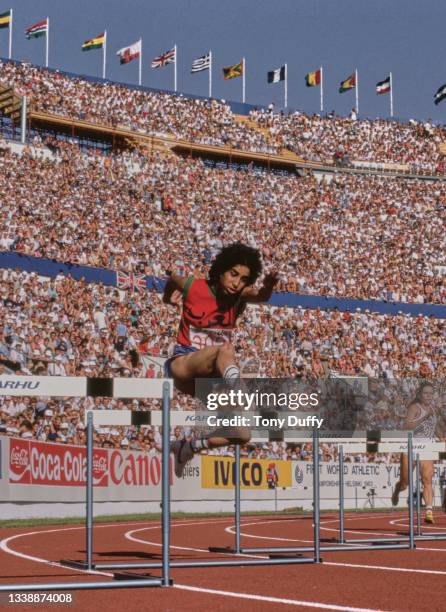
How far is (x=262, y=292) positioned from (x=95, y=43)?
50.3m

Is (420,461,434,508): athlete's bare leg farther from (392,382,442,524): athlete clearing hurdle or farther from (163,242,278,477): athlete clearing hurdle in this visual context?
(163,242,278,477): athlete clearing hurdle

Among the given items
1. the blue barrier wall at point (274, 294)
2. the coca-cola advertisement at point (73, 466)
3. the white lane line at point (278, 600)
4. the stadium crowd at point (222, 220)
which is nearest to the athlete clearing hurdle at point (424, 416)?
the white lane line at point (278, 600)

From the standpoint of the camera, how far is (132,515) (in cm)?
2497

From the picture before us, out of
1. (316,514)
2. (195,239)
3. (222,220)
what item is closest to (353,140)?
(222,220)

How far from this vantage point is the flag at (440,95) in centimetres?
6539

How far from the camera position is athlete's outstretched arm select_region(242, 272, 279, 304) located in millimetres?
8626

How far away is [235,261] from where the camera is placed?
870cm

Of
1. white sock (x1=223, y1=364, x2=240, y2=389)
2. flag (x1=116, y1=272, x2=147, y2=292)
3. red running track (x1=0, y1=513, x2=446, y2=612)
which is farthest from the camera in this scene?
flag (x1=116, y1=272, x2=147, y2=292)

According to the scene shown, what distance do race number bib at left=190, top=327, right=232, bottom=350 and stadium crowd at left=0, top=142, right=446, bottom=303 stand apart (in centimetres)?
2347

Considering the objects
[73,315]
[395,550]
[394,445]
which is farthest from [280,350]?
[395,550]

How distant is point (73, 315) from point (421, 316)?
692 inches

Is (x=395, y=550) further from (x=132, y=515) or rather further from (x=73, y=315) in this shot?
(x=73, y=315)

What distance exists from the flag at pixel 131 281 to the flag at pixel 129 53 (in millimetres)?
27812

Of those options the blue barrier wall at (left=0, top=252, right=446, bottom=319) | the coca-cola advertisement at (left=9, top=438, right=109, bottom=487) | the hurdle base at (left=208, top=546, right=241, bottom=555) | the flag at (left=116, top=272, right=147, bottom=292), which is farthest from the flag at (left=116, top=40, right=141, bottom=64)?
the hurdle base at (left=208, top=546, right=241, bottom=555)
